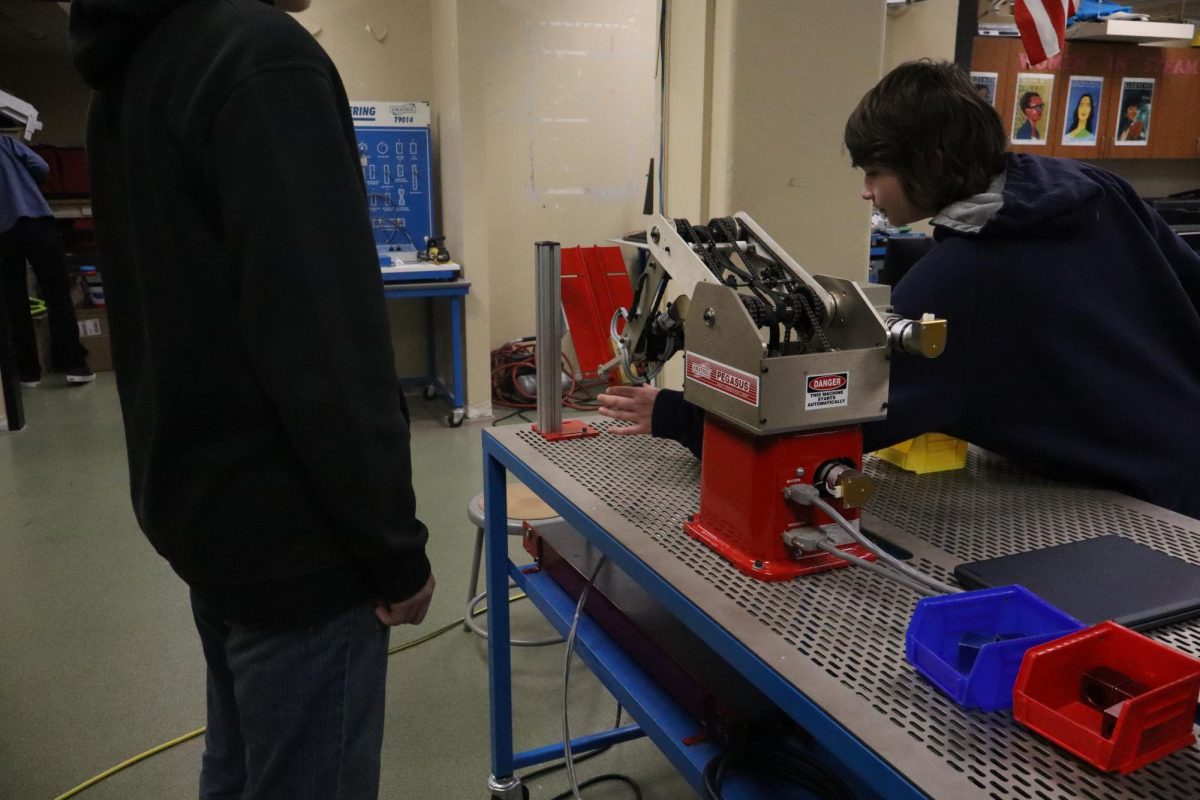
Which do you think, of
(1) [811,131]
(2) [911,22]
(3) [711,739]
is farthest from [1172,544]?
(2) [911,22]

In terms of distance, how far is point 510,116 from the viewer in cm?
474

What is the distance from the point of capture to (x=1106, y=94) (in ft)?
18.4

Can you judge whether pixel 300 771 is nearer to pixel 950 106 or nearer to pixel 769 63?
pixel 950 106

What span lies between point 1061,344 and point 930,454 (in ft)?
0.80

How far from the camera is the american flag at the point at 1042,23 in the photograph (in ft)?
10.5

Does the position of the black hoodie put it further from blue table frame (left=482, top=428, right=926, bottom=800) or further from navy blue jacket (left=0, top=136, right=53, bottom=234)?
navy blue jacket (left=0, top=136, right=53, bottom=234)

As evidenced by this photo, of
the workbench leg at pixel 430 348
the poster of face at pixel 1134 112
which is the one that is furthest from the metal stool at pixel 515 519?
the poster of face at pixel 1134 112

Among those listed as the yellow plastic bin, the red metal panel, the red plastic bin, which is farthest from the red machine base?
the red metal panel

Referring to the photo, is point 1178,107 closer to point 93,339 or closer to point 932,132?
point 932,132

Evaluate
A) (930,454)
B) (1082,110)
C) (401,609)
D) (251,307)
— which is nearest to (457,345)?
(930,454)

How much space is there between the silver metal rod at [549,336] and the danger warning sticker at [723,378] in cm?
45

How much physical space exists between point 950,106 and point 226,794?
1386mm

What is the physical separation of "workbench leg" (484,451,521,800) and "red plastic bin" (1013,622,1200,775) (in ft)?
3.26

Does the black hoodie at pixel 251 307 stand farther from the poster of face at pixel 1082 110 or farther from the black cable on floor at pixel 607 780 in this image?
the poster of face at pixel 1082 110
